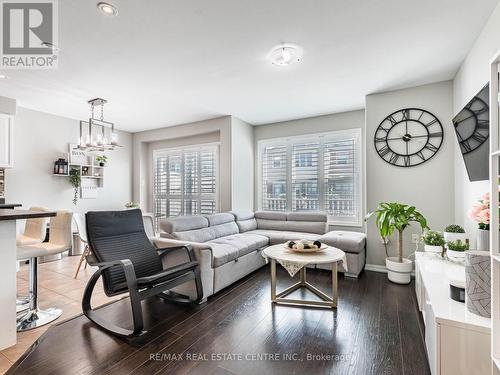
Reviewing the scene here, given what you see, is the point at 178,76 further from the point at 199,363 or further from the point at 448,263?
the point at 448,263

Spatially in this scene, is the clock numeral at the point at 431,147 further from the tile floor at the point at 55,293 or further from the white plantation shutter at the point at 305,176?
the tile floor at the point at 55,293

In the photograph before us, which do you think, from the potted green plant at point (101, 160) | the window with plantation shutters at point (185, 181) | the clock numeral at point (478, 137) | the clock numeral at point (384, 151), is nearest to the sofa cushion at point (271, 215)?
the window with plantation shutters at point (185, 181)

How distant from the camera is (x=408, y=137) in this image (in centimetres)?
341

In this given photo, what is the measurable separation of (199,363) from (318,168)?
3829mm

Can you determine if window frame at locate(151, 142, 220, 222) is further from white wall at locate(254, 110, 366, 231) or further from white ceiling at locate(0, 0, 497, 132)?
white ceiling at locate(0, 0, 497, 132)

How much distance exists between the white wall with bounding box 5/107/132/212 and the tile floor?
119cm

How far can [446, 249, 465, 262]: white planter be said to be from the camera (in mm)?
2265

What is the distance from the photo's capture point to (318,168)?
4762mm

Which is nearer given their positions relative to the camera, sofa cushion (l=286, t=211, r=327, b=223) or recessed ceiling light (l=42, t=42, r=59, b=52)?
recessed ceiling light (l=42, t=42, r=59, b=52)

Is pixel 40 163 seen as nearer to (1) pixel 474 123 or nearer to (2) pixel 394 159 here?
(2) pixel 394 159

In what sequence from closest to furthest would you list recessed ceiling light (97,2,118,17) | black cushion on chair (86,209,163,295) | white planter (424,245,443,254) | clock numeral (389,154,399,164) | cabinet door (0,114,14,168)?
recessed ceiling light (97,2,118,17)
black cushion on chair (86,209,163,295)
white planter (424,245,443,254)
clock numeral (389,154,399,164)
cabinet door (0,114,14,168)

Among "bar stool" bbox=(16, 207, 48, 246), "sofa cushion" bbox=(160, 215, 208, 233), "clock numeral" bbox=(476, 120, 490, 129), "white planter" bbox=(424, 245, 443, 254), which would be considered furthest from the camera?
"sofa cushion" bbox=(160, 215, 208, 233)

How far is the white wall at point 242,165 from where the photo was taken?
15.7ft

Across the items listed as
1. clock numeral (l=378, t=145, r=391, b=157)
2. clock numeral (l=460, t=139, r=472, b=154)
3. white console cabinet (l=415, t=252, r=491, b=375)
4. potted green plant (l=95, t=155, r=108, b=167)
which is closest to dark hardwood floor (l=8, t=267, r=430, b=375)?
white console cabinet (l=415, t=252, r=491, b=375)
